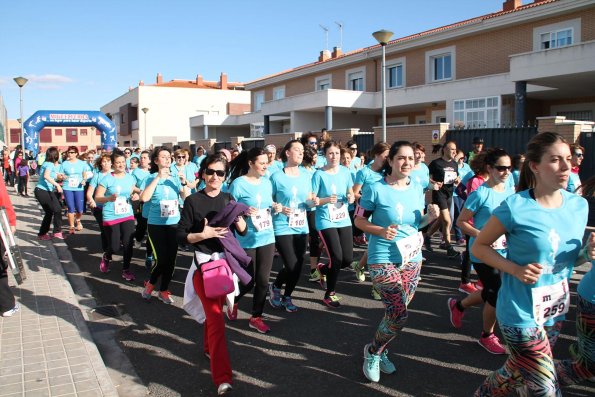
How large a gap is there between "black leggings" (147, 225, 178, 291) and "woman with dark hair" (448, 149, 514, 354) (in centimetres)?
330

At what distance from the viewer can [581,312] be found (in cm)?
320

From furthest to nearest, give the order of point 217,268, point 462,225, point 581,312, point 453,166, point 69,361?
point 453,166
point 462,225
point 69,361
point 217,268
point 581,312

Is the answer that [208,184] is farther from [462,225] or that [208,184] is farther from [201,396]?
[462,225]

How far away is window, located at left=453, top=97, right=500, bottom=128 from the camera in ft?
70.8

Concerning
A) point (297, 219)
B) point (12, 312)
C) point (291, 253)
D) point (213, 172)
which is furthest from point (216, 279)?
point (12, 312)

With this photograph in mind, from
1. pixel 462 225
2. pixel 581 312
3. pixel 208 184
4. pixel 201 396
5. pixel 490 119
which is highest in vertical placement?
pixel 490 119

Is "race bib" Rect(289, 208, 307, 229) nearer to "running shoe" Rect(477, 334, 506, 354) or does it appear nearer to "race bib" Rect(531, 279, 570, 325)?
"running shoe" Rect(477, 334, 506, 354)

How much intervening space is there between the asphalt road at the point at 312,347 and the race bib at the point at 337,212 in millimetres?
1030

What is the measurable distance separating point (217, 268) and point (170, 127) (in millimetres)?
49308

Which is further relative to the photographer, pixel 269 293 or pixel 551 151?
pixel 269 293

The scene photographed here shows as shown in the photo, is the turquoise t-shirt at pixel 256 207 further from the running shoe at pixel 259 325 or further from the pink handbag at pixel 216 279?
the pink handbag at pixel 216 279

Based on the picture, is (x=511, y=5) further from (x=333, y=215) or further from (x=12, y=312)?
(x=12, y=312)

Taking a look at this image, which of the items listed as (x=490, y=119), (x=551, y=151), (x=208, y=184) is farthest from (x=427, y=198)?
(x=551, y=151)

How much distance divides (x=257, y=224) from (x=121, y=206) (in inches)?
126
